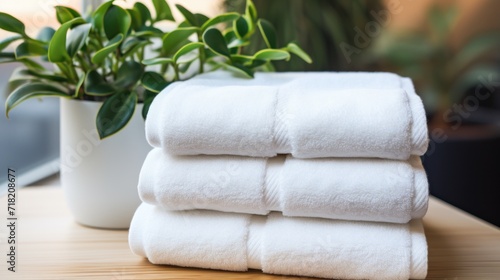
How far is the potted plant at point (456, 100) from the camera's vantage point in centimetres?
164

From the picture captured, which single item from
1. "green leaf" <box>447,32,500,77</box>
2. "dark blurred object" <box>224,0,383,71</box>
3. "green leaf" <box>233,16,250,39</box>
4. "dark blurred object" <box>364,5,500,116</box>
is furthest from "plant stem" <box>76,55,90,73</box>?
"green leaf" <box>447,32,500,77</box>

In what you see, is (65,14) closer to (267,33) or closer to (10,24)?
(10,24)

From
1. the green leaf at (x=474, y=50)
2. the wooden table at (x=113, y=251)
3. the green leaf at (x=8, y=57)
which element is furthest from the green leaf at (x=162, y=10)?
the green leaf at (x=474, y=50)

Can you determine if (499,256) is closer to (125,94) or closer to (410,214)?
(410,214)

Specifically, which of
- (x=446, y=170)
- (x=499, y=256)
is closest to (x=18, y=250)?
(x=499, y=256)

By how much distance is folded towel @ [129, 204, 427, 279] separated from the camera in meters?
0.61

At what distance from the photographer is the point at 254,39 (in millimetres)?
1654

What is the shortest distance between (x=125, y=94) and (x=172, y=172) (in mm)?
182

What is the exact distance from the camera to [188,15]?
2.72 ft

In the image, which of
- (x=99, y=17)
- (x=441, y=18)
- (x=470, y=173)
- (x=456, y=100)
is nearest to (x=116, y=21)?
(x=99, y=17)

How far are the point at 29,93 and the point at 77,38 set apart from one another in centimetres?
9

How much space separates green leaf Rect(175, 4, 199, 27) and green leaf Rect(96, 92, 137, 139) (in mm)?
140

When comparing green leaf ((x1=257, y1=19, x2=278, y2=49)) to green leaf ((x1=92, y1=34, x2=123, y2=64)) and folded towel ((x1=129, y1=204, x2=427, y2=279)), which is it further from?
folded towel ((x1=129, y1=204, x2=427, y2=279))

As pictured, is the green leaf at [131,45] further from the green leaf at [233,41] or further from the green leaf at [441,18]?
the green leaf at [441,18]
